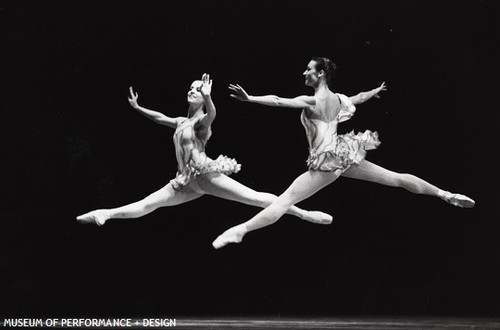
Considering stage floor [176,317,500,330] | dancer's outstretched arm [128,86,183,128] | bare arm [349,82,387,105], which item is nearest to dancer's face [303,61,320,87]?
bare arm [349,82,387,105]

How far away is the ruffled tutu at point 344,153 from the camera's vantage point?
6.82m

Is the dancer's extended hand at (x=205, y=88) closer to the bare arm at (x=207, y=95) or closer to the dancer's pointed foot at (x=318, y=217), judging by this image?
the bare arm at (x=207, y=95)

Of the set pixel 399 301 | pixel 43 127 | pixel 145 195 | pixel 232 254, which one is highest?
pixel 43 127

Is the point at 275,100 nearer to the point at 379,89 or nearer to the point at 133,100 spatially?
the point at 379,89

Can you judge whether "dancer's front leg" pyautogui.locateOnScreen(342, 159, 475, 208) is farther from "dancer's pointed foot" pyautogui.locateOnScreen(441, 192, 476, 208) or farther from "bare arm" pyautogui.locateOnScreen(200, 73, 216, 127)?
"bare arm" pyautogui.locateOnScreen(200, 73, 216, 127)

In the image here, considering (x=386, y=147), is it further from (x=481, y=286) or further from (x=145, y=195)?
(x=145, y=195)

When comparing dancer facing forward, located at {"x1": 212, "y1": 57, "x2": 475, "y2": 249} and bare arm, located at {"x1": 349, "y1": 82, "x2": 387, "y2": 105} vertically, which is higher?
bare arm, located at {"x1": 349, "y1": 82, "x2": 387, "y2": 105}

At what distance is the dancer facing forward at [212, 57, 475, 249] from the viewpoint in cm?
675

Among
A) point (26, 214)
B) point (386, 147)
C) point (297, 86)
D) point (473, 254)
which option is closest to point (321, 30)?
point (297, 86)

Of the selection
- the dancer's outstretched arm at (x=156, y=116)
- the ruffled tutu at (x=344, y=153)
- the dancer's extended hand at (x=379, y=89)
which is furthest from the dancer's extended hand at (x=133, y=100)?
the dancer's extended hand at (x=379, y=89)

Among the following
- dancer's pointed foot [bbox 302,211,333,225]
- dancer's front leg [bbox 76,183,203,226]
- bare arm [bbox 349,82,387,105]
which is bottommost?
dancer's pointed foot [bbox 302,211,333,225]

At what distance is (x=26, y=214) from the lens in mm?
7719

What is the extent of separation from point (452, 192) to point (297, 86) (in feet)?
5.29

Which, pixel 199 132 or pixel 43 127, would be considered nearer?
pixel 199 132
